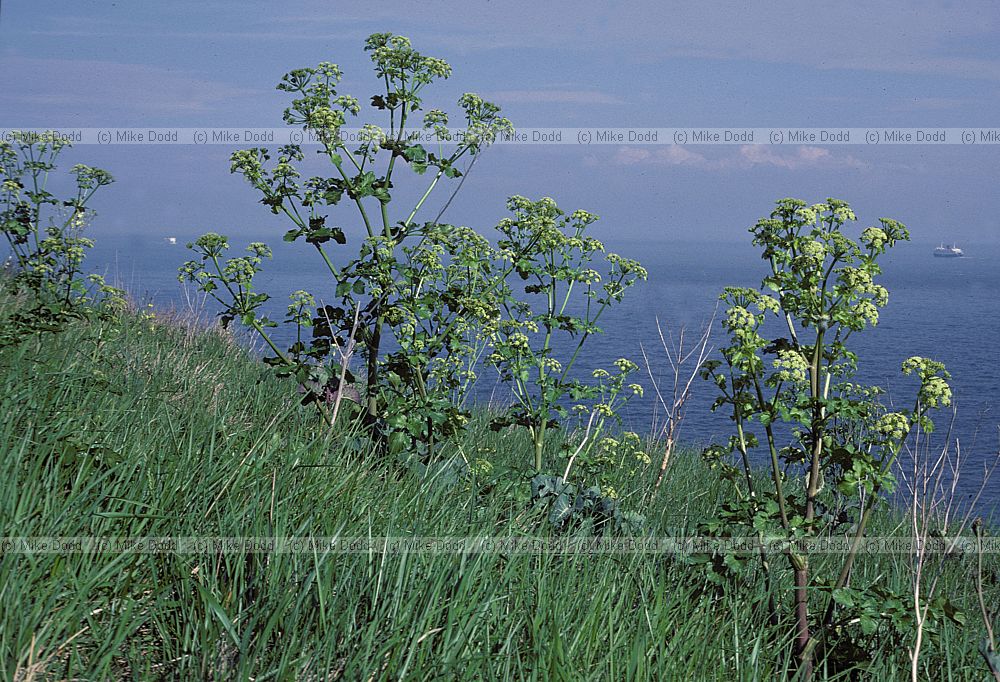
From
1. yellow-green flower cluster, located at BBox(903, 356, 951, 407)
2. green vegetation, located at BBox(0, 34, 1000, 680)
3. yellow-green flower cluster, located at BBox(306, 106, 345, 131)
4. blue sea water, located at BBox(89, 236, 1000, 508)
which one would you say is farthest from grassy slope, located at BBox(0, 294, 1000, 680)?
yellow-green flower cluster, located at BBox(306, 106, 345, 131)

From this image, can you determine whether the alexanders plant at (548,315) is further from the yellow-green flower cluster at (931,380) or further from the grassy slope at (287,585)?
the yellow-green flower cluster at (931,380)

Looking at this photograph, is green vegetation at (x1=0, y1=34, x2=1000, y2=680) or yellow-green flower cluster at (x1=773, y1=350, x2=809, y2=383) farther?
yellow-green flower cluster at (x1=773, y1=350, x2=809, y2=383)

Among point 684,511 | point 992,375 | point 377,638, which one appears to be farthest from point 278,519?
point 992,375

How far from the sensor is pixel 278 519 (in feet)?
9.44

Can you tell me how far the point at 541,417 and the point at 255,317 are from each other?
1667 mm

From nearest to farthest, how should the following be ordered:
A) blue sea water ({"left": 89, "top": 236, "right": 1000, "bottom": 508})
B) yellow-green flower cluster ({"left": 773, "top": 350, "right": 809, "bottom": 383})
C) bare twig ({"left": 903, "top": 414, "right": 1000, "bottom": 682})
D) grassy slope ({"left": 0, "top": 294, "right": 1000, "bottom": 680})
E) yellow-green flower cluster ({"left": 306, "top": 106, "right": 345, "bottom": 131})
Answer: grassy slope ({"left": 0, "top": 294, "right": 1000, "bottom": 680}) → bare twig ({"left": 903, "top": 414, "right": 1000, "bottom": 682}) → yellow-green flower cluster ({"left": 773, "top": 350, "right": 809, "bottom": 383}) → yellow-green flower cluster ({"left": 306, "top": 106, "right": 345, "bottom": 131}) → blue sea water ({"left": 89, "top": 236, "right": 1000, "bottom": 508})

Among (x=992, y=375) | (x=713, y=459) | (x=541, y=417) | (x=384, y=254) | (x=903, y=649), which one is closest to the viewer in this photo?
(x=903, y=649)

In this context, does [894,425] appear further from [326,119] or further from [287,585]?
[326,119]

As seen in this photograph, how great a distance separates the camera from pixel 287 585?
100 inches

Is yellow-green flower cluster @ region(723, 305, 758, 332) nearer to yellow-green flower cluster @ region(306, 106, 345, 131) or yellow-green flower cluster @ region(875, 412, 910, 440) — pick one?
yellow-green flower cluster @ region(875, 412, 910, 440)

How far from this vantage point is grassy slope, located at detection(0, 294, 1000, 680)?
234cm

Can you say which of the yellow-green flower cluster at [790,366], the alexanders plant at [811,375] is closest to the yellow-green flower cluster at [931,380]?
the alexanders plant at [811,375]

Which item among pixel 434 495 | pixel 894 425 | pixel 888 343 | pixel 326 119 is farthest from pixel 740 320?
pixel 888 343

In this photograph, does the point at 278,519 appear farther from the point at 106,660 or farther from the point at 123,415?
the point at 123,415
